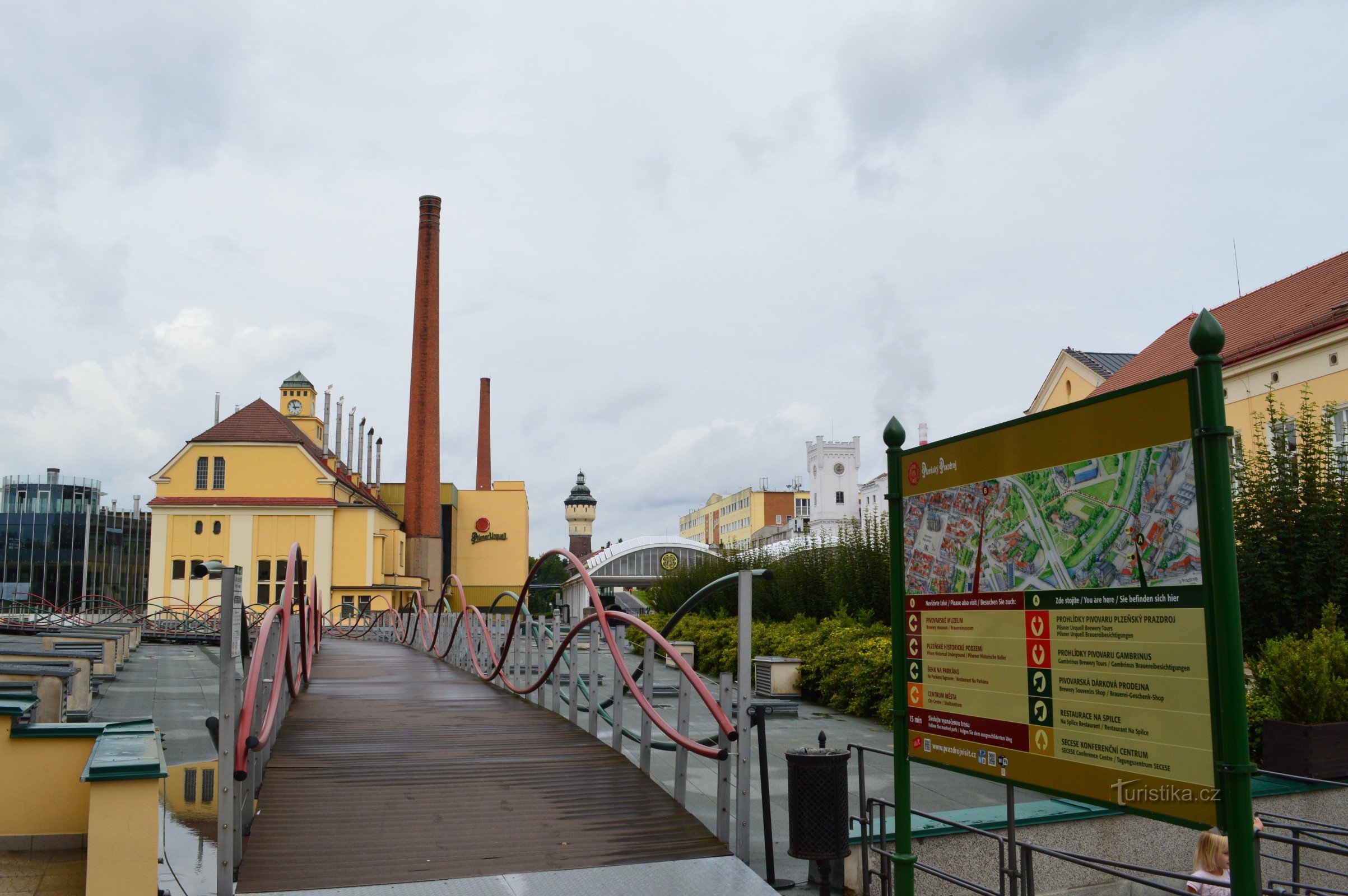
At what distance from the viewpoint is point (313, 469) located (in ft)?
168

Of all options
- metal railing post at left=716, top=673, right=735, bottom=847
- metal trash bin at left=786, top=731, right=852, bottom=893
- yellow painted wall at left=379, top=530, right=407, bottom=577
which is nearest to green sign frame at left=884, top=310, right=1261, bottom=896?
metal trash bin at left=786, top=731, right=852, bottom=893

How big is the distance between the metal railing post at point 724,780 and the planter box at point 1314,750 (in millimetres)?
4912

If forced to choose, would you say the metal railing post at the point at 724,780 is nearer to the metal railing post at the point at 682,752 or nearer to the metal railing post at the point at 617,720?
the metal railing post at the point at 682,752

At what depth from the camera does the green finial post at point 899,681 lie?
4.39 meters

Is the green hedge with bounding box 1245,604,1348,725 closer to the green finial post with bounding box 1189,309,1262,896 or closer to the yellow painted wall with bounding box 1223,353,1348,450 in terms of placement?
the green finial post with bounding box 1189,309,1262,896

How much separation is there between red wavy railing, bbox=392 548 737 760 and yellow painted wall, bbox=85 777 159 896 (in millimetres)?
3027

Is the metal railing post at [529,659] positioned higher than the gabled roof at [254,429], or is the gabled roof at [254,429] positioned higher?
the gabled roof at [254,429]

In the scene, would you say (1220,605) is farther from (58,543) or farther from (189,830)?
(58,543)

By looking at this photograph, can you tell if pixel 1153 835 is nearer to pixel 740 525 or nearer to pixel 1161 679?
pixel 1161 679

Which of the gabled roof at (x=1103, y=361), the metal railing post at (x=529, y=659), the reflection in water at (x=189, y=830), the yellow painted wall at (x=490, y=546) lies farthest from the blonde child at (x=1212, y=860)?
the yellow painted wall at (x=490, y=546)

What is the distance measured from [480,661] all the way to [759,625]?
5944 mm

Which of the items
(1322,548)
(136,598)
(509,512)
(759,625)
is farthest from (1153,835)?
(136,598)

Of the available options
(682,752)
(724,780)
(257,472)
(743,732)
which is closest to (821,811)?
(743,732)

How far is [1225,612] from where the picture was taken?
3068 mm
